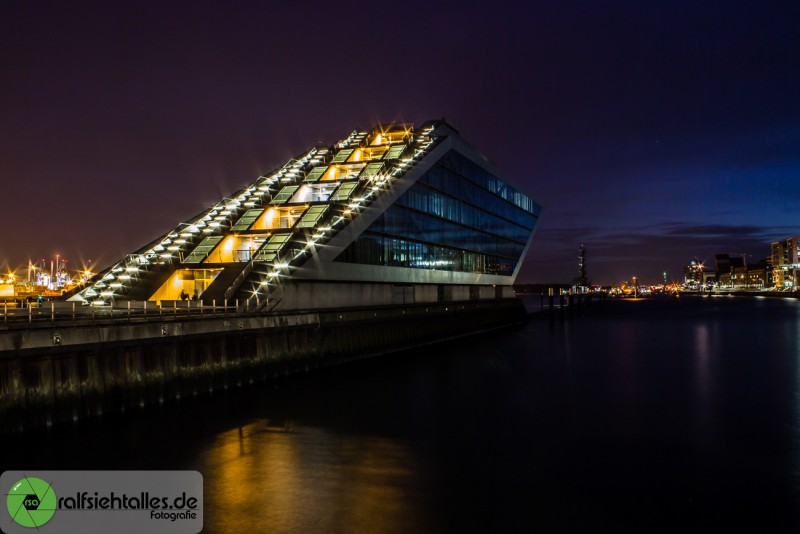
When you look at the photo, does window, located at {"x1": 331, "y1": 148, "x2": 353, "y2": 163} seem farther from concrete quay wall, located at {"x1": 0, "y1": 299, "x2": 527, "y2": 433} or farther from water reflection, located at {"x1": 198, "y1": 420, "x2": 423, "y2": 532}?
water reflection, located at {"x1": 198, "y1": 420, "x2": 423, "y2": 532}

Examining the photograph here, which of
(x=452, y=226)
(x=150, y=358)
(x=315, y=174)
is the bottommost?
(x=150, y=358)

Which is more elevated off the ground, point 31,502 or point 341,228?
point 341,228

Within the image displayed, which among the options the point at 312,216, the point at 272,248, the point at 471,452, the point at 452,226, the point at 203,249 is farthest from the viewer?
the point at 452,226

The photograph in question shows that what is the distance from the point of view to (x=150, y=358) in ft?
78.9

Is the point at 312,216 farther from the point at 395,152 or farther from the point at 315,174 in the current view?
the point at 395,152

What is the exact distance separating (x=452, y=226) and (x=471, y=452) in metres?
47.7

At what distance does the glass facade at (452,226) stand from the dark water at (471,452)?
16544mm

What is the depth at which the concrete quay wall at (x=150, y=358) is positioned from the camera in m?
19.5

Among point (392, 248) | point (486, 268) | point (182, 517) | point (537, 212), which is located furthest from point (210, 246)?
point (537, 212)

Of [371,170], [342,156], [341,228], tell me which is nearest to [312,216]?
[341,228]

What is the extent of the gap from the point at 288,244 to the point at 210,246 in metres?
7.40

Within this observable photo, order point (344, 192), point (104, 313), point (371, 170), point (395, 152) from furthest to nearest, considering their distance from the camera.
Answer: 1. point (395, 152)
2. point (371, 170)
3. point (344, 192)
4. point (104, 313)

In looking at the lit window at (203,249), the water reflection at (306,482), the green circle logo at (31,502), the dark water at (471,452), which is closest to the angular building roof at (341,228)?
the lit window at (203,249)

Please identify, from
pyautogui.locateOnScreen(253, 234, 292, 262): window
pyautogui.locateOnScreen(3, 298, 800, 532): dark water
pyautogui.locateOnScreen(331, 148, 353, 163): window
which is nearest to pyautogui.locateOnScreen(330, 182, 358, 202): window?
pyautogui.locateOnScreen(253, 234, 292, 262): window
